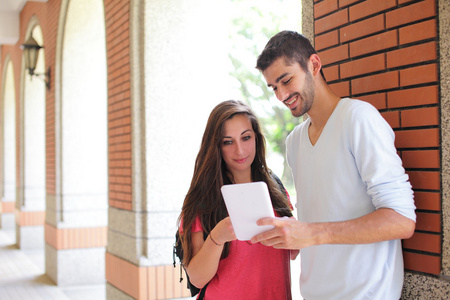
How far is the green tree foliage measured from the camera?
61.6 feet

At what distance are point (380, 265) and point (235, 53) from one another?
19.2 m

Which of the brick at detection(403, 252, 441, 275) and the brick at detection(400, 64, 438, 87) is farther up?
the brick at detection(400, 64, 438, 87)

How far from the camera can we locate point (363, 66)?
2008 millimetres

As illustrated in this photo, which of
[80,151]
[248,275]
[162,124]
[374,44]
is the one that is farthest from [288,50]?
A: [80,151]

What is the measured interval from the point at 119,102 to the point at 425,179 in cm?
342

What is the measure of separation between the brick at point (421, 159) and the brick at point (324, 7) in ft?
2.43

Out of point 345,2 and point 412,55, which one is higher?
point 345,2

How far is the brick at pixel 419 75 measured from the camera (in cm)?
171

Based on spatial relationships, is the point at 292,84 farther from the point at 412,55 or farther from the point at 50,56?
the point at 50,56

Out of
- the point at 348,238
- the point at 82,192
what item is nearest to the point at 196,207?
the point at 348,238

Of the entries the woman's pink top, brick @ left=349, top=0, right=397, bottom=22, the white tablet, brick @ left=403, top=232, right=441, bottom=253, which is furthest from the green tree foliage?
the white tablet

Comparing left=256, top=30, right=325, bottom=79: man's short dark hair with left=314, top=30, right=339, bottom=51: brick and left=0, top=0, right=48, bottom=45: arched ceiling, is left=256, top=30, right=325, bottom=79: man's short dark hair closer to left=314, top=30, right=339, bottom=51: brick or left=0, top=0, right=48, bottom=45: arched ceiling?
left=314, top=30, right=339, bottom=51: brick

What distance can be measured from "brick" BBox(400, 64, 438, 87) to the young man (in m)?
0.24

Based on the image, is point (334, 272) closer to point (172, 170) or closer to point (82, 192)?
point (172, 170)
